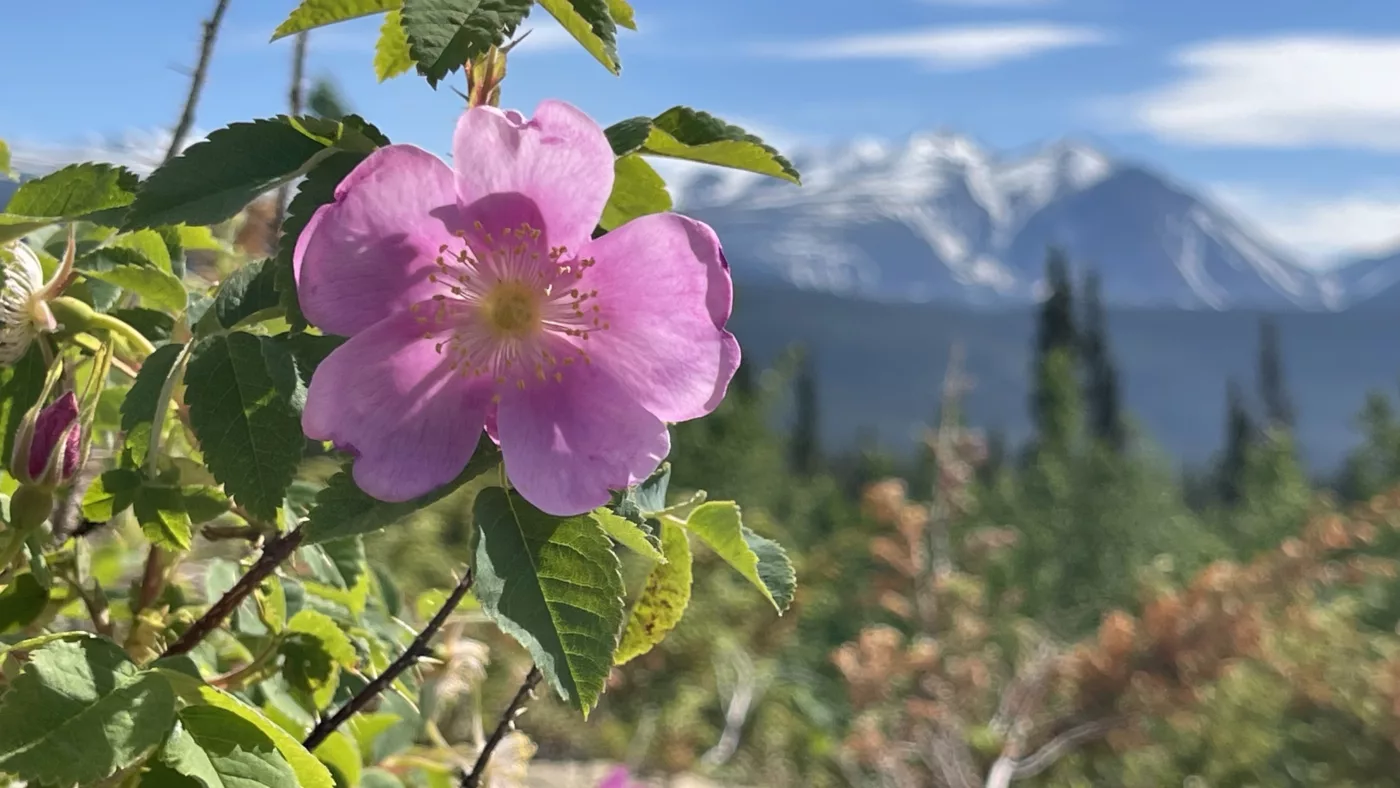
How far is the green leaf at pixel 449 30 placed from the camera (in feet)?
1.42

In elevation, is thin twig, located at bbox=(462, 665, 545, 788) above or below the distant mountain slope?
above

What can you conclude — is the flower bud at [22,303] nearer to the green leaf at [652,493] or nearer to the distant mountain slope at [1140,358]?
the green leaf at [652,493]

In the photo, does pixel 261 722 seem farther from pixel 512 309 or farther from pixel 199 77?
pixel 199 77

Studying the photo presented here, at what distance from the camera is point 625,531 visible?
1.61 ft

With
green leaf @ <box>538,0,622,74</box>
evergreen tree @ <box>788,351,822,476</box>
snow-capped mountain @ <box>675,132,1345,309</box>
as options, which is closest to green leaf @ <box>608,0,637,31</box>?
green leaf @ <box>538,0,622,74</box>

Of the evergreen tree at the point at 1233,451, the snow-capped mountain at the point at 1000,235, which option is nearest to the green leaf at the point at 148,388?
the evergreen tree at the point at 1233,451

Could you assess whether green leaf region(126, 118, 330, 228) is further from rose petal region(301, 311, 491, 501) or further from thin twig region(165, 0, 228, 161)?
thin twig region(165, 0, 228, 161)

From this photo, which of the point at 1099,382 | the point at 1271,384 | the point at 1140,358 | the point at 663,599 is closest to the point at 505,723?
the point at 663,599

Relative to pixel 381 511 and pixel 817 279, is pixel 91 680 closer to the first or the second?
pixel 381 511

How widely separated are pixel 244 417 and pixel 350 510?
0.28ft

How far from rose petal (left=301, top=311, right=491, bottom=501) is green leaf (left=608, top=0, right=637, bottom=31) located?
0.17 meters

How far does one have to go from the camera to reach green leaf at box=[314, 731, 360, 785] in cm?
70

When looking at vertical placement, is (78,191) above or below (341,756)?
above

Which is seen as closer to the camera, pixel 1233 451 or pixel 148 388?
pixel 148 388
